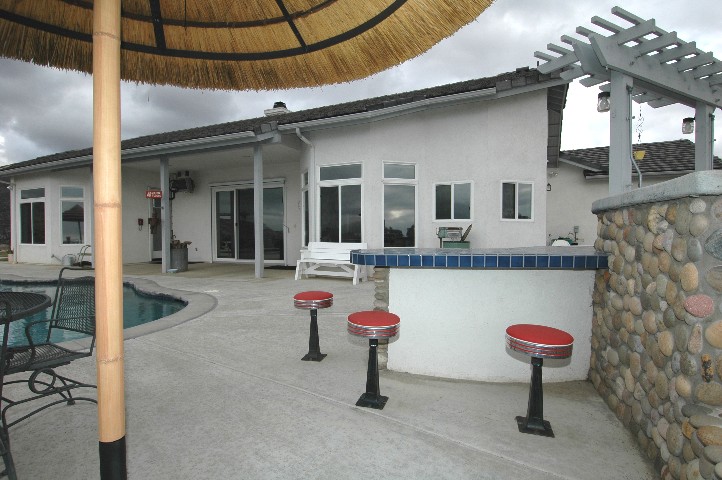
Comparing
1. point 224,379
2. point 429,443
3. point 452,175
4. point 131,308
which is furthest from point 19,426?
point 452,175

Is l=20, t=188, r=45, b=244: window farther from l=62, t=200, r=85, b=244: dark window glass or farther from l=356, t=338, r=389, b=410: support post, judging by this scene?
l=356, t=338, r=389, b=410: support post

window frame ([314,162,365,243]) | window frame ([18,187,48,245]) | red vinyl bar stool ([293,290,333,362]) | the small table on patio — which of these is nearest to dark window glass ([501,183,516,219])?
window frame ([314,162,365,243])

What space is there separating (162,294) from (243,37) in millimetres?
5994

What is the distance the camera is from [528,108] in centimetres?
818

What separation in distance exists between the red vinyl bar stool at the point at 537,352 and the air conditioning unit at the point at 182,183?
13.0m

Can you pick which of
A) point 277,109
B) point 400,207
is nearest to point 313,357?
point 400,207

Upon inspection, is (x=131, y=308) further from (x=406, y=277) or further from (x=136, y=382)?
(x=406, y=277)

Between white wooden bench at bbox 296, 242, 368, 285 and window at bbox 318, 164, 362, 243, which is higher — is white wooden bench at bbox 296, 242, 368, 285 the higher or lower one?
the lower one

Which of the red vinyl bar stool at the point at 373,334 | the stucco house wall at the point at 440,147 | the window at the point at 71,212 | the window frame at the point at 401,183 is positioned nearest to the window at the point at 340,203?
the stucco house wall at the point at 440,147

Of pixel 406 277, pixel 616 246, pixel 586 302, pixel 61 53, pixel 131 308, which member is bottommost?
pixel 131 308

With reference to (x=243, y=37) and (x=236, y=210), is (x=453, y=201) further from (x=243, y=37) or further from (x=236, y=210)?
(x=236, y=210)

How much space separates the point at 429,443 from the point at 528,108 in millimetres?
8003

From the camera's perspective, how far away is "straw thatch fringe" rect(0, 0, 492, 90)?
1797 mm

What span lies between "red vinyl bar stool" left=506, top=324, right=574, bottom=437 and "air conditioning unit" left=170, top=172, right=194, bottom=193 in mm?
12957
